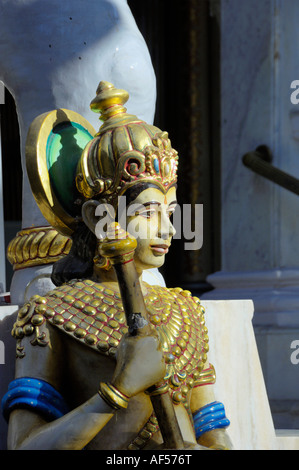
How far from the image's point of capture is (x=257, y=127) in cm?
532

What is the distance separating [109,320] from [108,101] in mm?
644

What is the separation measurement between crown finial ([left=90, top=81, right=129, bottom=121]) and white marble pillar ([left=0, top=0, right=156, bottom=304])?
696mm

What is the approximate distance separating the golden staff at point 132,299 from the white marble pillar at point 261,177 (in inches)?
96.8

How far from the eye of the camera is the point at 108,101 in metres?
2.80

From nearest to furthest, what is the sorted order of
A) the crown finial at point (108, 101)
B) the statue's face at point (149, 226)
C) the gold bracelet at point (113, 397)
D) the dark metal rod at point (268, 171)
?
the gold bracelet at point (113, 397), the statue's face at point (149, 226), the crown finial at point (108, 101), the dark metal rod at point (268, 171)

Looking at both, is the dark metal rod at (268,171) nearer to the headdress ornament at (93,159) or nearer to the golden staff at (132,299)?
the headdress ornament at (93,159)

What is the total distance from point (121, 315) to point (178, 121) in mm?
3849

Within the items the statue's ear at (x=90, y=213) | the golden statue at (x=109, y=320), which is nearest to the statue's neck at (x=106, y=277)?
the golden statue at (x=109, y=320)

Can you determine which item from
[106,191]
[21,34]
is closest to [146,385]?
[106,191]

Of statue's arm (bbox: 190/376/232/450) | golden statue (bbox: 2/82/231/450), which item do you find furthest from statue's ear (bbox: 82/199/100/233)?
statue's arm (bbox: 190/376/232/450)

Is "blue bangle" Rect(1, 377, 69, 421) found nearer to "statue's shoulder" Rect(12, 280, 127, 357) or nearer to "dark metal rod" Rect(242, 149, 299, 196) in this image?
"statue's shoulder" Rect(12, 280, 127, 357)

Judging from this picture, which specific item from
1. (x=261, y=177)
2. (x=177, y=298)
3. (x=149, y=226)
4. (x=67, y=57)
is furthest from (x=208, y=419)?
(x=261, y=177)

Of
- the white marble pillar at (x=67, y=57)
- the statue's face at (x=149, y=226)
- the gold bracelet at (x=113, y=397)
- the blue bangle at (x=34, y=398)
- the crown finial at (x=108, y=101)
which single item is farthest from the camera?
the white marble pillar at (x=67, y=57)

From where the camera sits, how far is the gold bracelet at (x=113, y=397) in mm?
2402
